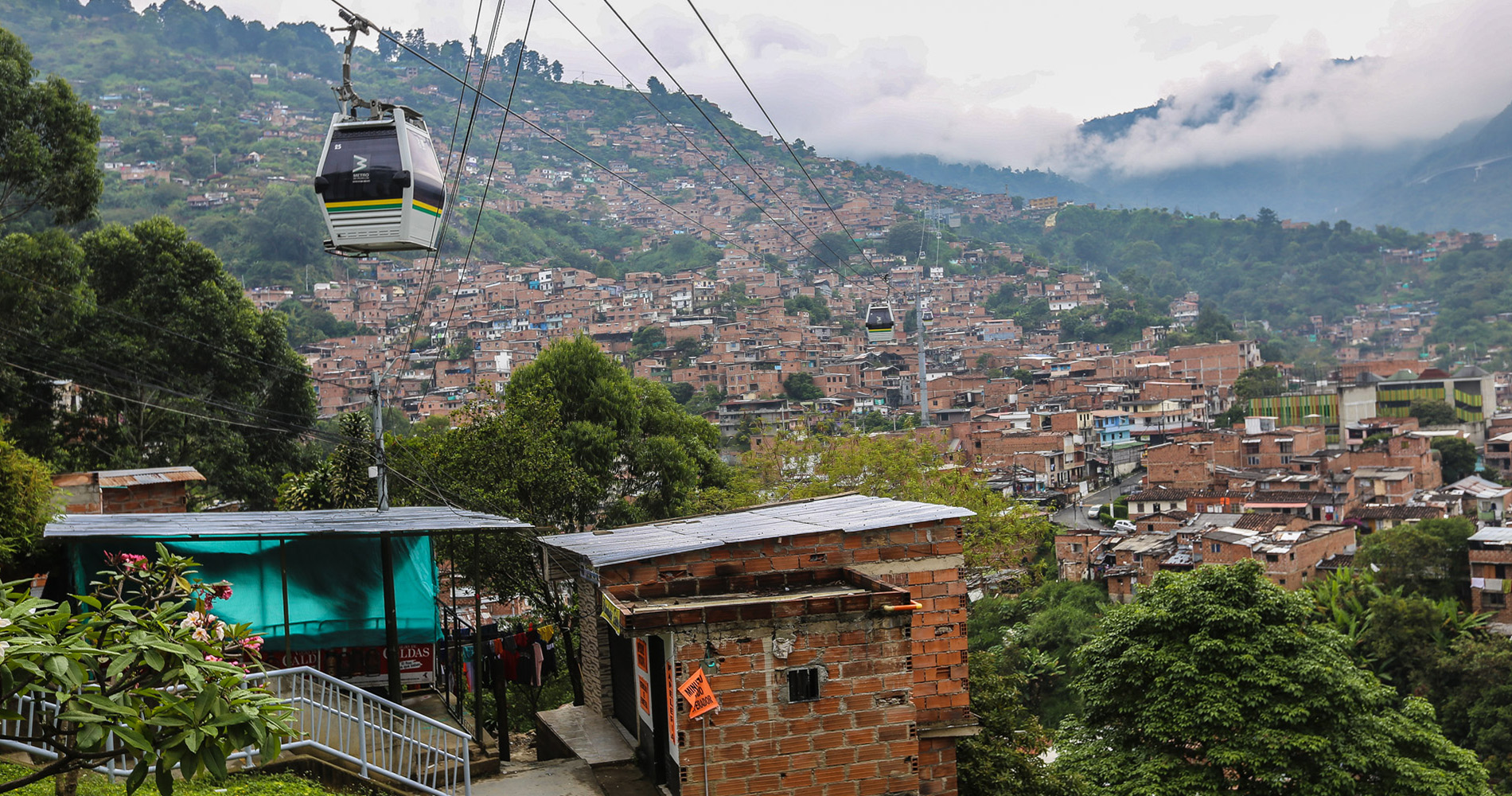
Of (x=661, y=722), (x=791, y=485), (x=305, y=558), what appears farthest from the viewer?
(x=791, y=485)

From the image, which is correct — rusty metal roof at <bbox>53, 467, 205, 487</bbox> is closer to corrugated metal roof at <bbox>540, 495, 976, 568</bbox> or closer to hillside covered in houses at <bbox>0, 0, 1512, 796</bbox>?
hillside covered in houses at <bbox>0, 0, 1512, 796</bbox>

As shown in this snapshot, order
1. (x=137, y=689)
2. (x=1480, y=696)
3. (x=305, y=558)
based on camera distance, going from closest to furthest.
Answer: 1. (x=137, y=689)
2. (x=305, y=558)
3. (x=1480, y=696)

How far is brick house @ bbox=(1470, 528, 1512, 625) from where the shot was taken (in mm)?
30281

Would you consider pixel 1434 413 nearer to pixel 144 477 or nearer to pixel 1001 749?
pixel 1001 749

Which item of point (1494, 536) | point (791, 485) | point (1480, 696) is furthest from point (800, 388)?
point (1480, 696)

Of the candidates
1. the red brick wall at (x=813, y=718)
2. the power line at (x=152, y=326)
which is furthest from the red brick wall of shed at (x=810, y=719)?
the power line at (x=152, y=326)

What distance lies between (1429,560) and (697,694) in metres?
34.1

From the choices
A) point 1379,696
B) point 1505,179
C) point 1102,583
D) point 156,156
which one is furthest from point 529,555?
point 1505,179

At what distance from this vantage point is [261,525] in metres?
7.26

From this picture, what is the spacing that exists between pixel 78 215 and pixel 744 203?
433 feet

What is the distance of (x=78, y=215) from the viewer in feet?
51.9

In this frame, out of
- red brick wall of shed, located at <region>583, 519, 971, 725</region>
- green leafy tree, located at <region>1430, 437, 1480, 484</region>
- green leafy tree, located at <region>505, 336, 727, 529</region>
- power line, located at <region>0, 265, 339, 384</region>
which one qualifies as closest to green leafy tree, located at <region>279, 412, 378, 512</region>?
power line, located at <region>0, 265, 339, 384</region>

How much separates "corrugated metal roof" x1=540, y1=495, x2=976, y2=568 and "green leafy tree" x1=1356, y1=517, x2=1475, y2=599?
29.5 m

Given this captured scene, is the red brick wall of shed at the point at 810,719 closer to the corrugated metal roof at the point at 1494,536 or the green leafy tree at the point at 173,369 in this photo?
the green leafy tree at the point at 173,369
